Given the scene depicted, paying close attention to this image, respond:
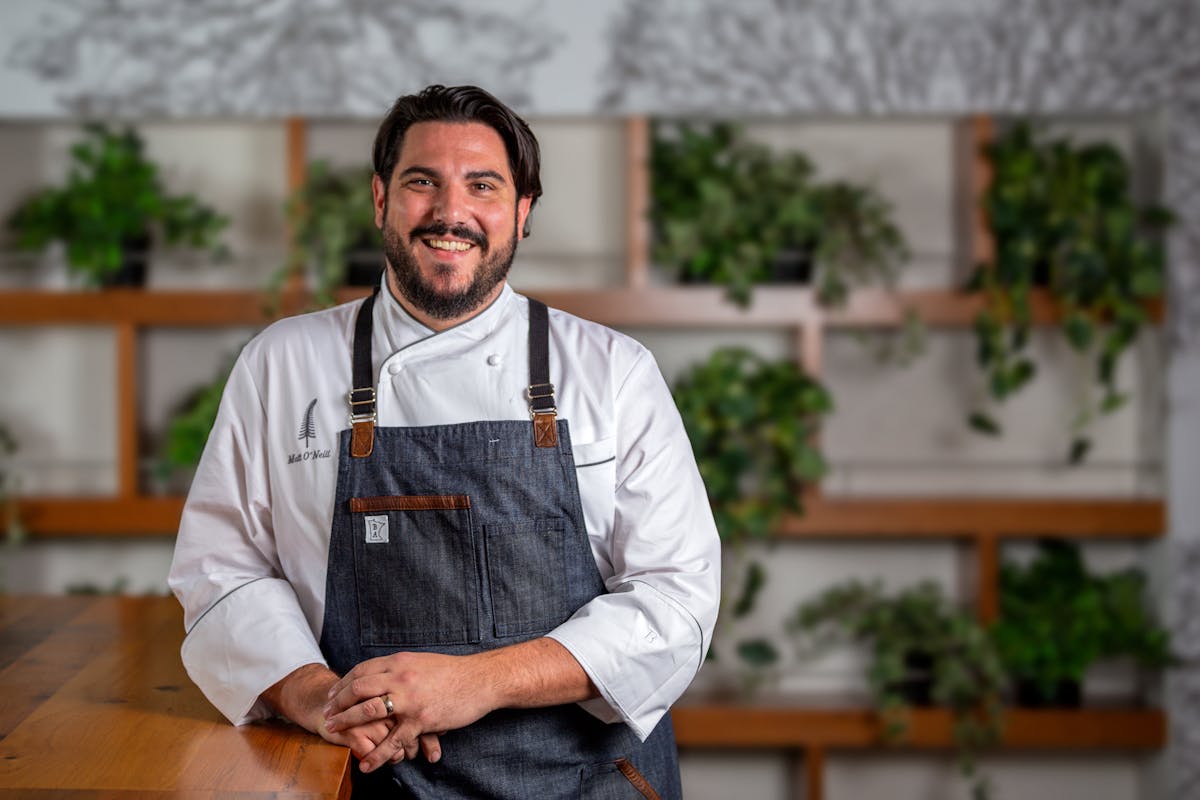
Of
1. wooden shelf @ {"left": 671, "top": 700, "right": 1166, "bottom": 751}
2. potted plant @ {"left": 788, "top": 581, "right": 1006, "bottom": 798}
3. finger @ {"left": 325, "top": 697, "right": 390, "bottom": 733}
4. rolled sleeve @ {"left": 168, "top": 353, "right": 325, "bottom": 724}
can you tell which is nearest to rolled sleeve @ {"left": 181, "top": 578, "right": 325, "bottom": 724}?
rolled sleeve @ {"left": 168, "top": 353, "right": 325, "bottom": 724}

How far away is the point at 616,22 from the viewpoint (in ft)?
10.7

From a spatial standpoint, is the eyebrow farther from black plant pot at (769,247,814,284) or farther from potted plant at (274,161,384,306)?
black plant pot at (769,247,814,284)

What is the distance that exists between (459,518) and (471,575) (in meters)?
0.08

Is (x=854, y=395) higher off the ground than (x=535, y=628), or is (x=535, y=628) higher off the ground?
(x=854, y=395)

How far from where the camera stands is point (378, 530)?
1.67 m

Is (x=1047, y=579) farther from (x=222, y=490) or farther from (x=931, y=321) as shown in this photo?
(x=222, y=490)

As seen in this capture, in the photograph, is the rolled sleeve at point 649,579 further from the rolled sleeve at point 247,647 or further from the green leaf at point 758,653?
the green leaf at point 758,653

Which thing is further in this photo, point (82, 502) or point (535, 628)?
point (82, 502)

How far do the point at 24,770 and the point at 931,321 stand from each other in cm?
247

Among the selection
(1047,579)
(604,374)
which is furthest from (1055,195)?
(604,374)

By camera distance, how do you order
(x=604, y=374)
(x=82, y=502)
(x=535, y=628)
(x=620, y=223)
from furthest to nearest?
(x=620, y=223), (x=82, y=502), (x=604, y=374), (x=535, y=628)

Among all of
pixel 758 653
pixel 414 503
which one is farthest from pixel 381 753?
pixel 758 653

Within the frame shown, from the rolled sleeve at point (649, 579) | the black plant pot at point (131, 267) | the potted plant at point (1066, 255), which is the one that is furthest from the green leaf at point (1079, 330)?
the black plant pot at point (131, 267)

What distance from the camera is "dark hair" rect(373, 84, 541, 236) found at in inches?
69.8
